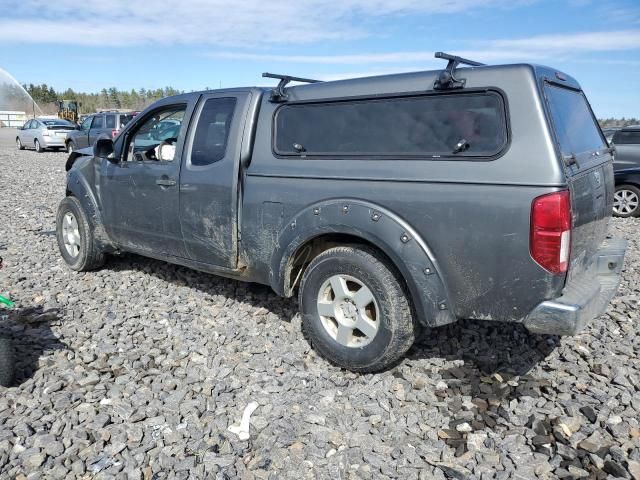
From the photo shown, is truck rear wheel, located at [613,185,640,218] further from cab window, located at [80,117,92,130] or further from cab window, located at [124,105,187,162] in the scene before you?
cab window, located at [80,117,92,130]

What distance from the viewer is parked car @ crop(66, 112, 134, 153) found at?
18.9m

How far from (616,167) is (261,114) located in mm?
8639

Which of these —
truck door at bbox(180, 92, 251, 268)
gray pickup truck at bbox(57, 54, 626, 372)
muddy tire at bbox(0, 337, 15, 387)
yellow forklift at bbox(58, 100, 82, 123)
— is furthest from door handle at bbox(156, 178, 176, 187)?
yellow forklift at bbox(58, 100, 82, 123)

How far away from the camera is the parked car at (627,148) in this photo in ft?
33.6

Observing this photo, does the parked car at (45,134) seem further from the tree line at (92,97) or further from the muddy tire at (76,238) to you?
the tree line at (92,97)

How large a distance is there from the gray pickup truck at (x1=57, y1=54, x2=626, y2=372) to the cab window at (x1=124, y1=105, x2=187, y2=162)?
0.57ft

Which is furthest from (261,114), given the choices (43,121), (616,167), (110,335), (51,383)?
(43,121)

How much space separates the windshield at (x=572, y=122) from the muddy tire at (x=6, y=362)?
11.6 feet

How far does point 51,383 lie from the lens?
3512 millimetres

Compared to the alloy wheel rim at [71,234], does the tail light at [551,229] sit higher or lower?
higher

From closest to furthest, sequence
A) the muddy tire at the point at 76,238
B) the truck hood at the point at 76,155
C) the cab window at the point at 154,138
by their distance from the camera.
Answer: the cab window at the point at 154,138 → the muddy tire at the point at 76,238 → the truck hood at the point at 76,155

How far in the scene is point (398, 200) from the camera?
3.26 metres

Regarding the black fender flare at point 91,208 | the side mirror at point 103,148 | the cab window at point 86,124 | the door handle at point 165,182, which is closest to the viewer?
the door handle at point 165,182

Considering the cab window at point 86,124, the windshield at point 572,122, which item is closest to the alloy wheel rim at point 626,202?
the windshield at point 572,122
